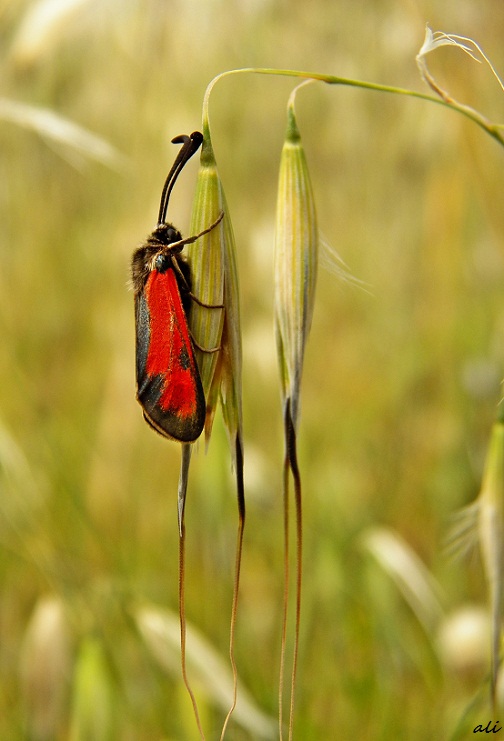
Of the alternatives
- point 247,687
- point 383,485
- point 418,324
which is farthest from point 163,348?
point 418,324

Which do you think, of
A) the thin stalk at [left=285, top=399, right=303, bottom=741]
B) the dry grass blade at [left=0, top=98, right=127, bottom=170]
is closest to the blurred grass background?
the dry grass blade at [left=0, top=98, right=127, bottom=170]

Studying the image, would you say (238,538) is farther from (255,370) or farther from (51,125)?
(255,370)

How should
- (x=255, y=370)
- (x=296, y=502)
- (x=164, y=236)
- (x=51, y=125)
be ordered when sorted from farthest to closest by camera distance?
(x=255, y=370) < (x=51, y=125) < (x=164, y=236) < (x=296, y=502)

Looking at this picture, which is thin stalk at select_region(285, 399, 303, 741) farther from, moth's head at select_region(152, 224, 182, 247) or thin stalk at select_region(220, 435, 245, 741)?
moth's head at select_region(152, 224, 182, 247)

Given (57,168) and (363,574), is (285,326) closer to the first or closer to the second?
(363,574)

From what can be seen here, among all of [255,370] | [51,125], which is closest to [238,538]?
[51,125]

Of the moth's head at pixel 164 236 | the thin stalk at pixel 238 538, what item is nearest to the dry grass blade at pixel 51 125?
the moth's head at pixel 164 236
